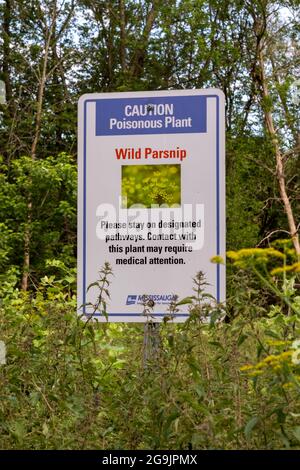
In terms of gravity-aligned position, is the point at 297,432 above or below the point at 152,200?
below

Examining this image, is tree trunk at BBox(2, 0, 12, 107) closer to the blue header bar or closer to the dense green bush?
the blue header bar

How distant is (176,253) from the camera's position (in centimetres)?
450

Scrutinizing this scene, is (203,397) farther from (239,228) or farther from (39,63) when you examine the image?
(39,63)

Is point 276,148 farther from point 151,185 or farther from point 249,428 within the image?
point 249,428

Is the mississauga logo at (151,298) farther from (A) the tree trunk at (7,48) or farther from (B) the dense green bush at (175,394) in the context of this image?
(A) the tree trunk at (7,48)

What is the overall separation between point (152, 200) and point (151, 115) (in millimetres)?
458

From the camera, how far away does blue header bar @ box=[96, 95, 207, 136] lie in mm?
4598

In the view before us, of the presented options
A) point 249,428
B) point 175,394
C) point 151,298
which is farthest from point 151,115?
point 249,428

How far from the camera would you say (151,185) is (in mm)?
4461

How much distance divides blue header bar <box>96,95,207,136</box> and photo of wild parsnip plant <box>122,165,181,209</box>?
19 cm

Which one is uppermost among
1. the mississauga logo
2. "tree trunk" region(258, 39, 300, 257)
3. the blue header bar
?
"tree trunk" region(258, 39, 300, 257)

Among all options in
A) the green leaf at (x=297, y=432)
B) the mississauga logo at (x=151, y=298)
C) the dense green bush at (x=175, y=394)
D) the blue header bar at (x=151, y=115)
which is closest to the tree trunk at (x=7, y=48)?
the blue header bar at (x=151, y=115)

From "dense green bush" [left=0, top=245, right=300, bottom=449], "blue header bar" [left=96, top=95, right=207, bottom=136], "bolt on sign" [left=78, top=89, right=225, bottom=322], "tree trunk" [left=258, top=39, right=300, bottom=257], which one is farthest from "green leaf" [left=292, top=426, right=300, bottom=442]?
"tree trunk" [left=258, top=39, right=300, bottom=257]

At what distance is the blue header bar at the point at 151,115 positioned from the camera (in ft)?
15.1
